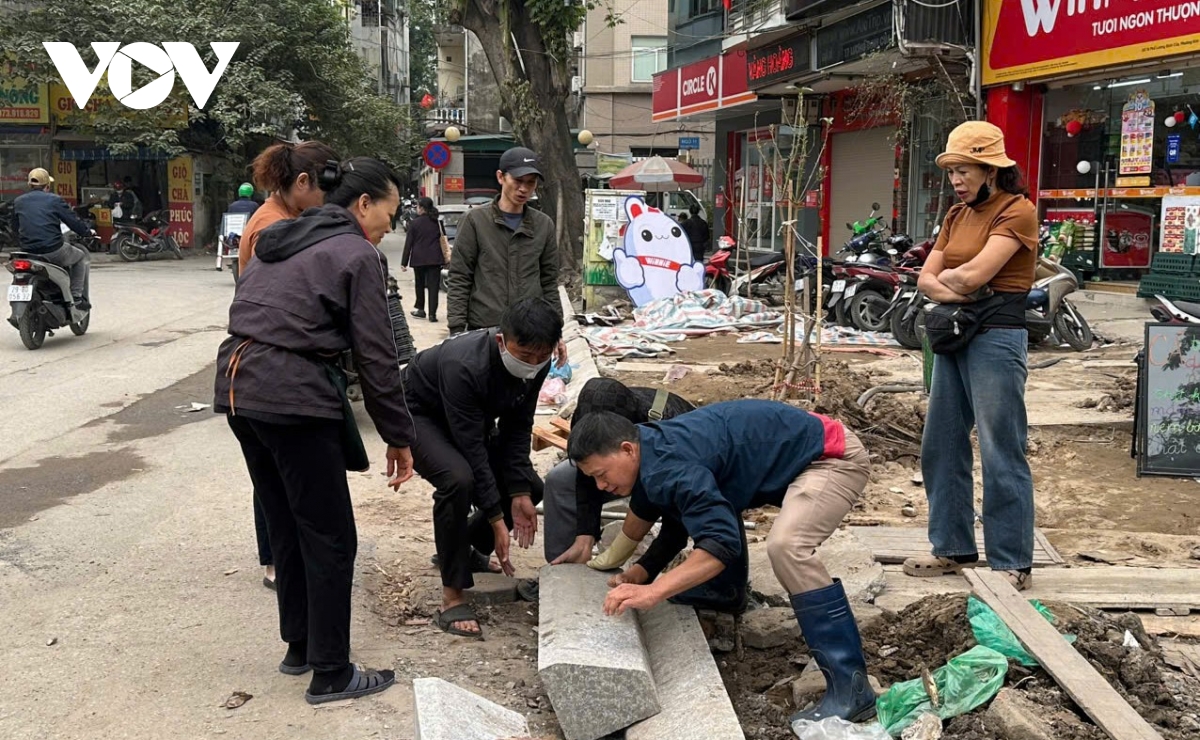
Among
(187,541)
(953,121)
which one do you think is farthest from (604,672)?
(953,121)

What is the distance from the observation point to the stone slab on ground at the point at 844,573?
4.37 metres

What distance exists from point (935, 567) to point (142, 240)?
80.0ft

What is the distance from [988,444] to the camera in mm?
4340

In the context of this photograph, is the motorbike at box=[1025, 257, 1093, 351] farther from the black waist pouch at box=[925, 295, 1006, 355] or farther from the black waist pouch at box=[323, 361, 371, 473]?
the black waist pouch at box=[323, 361, 371, 473]

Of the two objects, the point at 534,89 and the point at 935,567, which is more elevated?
the point at 534,89

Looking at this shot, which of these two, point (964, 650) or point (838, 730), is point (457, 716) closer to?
point (838, 730)

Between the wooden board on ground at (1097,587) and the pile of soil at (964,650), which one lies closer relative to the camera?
the pile of soil at (964,650)

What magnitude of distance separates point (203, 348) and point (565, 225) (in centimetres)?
858

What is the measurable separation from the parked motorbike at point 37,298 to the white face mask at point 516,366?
28.4ft

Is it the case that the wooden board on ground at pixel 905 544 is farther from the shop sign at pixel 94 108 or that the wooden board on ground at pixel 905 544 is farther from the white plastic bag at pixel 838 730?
the shop sign at pixel 94 108

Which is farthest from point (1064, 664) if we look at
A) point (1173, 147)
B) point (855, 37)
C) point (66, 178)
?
point (66, 178)

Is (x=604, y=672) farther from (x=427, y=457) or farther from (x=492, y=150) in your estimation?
(x=492, y=150)

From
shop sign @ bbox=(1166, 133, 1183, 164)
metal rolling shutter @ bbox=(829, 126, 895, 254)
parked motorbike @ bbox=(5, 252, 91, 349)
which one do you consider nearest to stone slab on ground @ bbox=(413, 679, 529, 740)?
parked motorbike @ bbox=(5, 252, 91, 349)

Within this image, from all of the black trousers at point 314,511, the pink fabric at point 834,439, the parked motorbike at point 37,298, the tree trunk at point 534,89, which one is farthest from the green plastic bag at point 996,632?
the tree trunk at point 534,89
